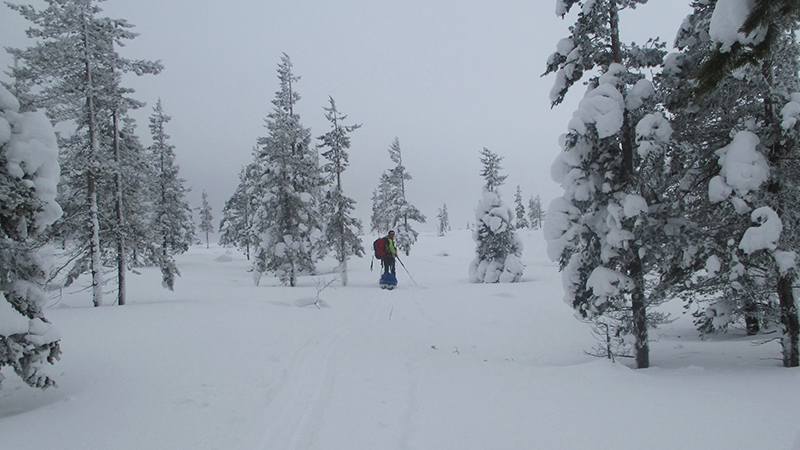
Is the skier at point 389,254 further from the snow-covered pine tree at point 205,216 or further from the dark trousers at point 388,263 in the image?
the snow-covered pine tree at point 205,216

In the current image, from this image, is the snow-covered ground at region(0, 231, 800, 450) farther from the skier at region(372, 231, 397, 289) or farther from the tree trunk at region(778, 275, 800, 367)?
the skier at region(372, 231, 397, 289)

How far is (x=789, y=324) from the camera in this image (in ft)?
21.6

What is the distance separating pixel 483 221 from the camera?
2558 cm

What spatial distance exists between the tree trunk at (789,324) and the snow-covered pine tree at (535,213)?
304ft

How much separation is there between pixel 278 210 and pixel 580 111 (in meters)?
17.9

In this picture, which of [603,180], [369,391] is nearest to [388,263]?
[603,180]

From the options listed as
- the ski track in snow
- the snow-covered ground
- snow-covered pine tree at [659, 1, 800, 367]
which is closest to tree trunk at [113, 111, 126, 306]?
the snow-covered ground

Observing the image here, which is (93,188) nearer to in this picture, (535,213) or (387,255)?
(387,255)

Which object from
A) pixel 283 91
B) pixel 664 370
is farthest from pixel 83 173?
pixel 664 370

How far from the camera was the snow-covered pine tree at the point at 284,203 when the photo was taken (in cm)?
2120

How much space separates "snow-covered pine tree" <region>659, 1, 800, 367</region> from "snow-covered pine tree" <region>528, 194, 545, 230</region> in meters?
92.5

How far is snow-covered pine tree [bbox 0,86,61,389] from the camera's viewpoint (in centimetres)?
489

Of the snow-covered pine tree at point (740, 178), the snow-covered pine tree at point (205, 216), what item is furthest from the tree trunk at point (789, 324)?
the snow-covered pine tree at point (205, 216)

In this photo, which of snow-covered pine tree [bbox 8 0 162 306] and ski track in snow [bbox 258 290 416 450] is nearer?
ski track in snow [bbox 258 290 416 450]
